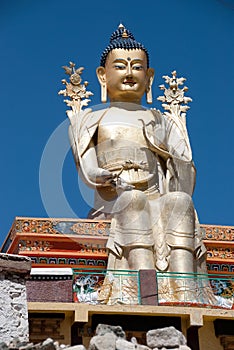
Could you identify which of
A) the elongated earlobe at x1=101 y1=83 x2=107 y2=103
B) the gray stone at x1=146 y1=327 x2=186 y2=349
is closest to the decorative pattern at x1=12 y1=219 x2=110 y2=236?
the elongated earlobe at x1=101 y1=83 x2=107 y2=103

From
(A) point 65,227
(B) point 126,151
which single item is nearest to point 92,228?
(A) point 65,227

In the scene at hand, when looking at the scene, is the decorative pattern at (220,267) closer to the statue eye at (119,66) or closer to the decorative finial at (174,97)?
the decorative finial at (174,97)

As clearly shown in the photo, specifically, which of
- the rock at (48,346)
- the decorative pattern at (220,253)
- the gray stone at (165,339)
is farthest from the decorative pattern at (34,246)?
the rock at (48,346)

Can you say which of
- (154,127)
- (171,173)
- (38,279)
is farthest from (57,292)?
(154,127)

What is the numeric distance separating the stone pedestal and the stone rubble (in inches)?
59.8

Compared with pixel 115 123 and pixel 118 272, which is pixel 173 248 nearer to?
pixel 118 272

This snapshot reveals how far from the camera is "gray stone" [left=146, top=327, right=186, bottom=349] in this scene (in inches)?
251

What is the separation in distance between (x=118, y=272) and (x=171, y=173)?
81.8 inches

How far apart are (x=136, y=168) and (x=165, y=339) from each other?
5592mm

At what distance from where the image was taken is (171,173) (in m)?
11.6

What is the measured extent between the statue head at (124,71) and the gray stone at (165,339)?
6.55m

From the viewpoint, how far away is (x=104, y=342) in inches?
235

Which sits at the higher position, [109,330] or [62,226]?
[62,226]

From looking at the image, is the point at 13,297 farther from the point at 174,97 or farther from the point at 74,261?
the point at 174,97
